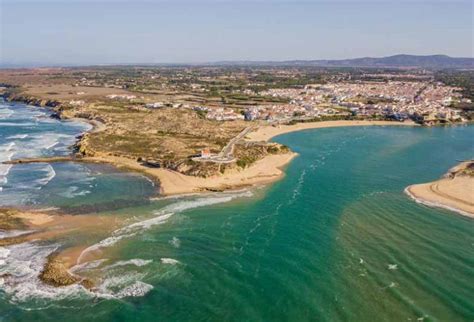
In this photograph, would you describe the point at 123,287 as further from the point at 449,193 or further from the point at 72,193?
the point at 449,193

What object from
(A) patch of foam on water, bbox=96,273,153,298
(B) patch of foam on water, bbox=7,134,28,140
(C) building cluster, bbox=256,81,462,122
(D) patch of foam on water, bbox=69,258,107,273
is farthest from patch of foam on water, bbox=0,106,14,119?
(A) patch of foam on water, bbox=96,273,153,298

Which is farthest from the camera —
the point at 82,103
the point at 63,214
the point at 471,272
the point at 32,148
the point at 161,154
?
the point at 82,103

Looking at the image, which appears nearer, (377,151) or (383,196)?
(383,196)

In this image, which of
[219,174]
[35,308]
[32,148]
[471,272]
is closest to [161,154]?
[219,174]

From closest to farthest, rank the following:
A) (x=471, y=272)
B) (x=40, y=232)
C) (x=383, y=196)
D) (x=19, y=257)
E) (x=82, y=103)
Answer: (x=471, y=272)
(x=19, y=257)
(x=40, y=232)
(x=383, y=196)
(x=82, y=103)

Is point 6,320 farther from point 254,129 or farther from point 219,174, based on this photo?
point 254,129

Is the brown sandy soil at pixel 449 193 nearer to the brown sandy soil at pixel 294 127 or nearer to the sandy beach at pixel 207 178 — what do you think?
the sandy beach at pixel 207 178
